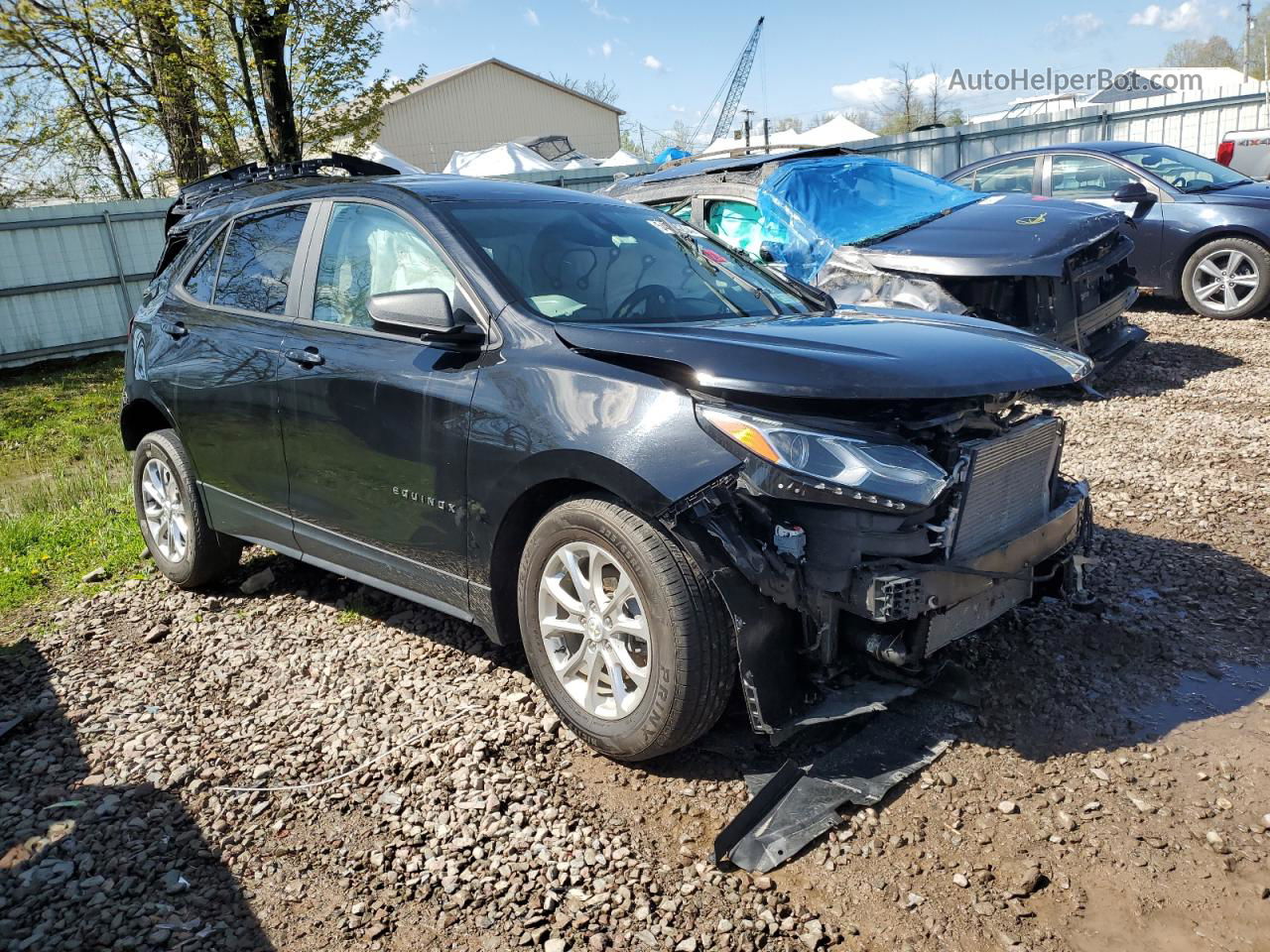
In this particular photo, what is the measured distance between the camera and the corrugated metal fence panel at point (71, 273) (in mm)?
13258

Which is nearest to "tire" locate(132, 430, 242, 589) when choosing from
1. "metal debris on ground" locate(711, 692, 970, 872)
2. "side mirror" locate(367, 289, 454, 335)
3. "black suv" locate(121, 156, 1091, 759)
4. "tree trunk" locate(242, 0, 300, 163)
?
"black suv" locate(121, 156, 1091, 759)

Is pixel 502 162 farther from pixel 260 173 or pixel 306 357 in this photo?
pixel 306 357

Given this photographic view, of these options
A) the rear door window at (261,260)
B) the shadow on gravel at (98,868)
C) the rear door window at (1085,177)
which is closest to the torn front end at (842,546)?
the shadow on gravel at (98,868)

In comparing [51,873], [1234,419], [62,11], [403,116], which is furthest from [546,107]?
[51,873]

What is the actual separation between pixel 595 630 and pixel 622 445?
2.01ft

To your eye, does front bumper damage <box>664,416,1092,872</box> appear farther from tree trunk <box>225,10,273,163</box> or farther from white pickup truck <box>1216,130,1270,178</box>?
white pickup truck <box>1216,130,1270,178</box>

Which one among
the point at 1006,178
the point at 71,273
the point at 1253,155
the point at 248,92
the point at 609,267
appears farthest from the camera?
the point at 1253,155

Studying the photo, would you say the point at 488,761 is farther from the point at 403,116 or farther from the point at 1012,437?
the point at 403,116

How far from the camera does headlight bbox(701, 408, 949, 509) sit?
8.84 ft

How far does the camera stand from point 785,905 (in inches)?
99.5

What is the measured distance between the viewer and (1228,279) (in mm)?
9164

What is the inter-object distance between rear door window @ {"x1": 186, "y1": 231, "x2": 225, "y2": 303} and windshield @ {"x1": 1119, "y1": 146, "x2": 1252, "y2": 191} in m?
8.86

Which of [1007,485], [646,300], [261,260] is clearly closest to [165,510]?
[261,260]

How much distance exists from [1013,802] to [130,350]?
470cm
